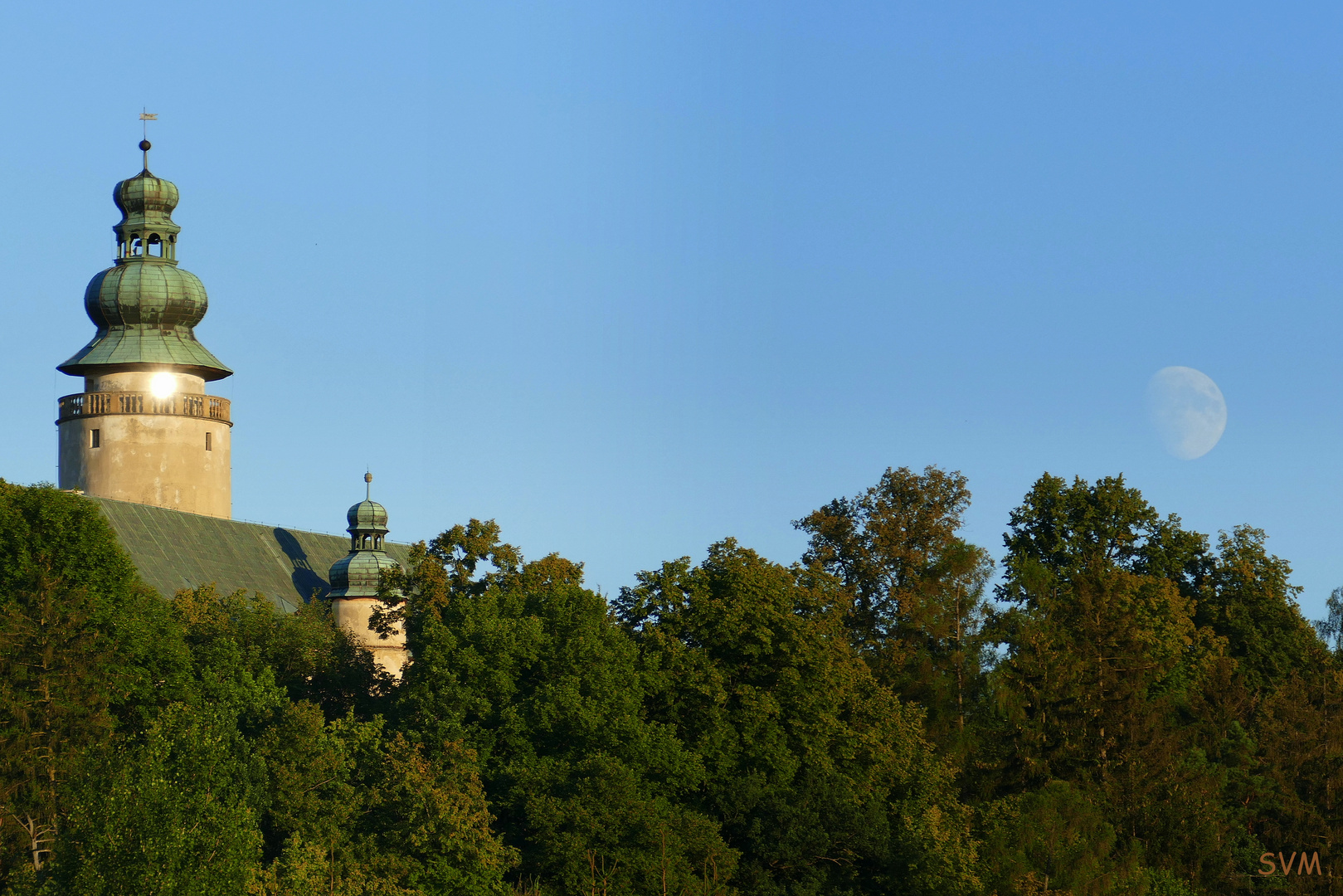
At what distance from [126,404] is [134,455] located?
8.10 ft

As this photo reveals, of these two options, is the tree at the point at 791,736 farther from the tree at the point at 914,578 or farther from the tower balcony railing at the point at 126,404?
the tower balcony railing at the point at 126,404

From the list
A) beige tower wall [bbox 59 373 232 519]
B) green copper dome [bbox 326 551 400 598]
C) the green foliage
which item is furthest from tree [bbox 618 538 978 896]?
beige tower wall [bbox 59 373 232 519]

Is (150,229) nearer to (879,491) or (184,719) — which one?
(879,491)

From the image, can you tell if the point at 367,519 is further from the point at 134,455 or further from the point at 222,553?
the point at 134,455

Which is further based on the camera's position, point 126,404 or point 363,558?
point 126,404

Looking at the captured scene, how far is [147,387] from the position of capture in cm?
10112

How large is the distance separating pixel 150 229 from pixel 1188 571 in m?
51.4

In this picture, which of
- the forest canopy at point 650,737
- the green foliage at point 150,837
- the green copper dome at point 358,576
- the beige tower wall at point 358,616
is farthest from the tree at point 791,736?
the green copper dome at point 358,576

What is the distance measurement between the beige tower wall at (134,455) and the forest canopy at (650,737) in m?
27.1

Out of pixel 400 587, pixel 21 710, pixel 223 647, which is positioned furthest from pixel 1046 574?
pixel 21 710

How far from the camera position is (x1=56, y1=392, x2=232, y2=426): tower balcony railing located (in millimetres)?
100750

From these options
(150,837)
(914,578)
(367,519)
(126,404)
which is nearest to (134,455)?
(126,404)

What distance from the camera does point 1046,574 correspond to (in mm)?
79125

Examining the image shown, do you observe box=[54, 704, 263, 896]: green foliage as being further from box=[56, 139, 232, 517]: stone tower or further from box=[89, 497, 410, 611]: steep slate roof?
box=[56, 139, 232, 517]: stone tower
